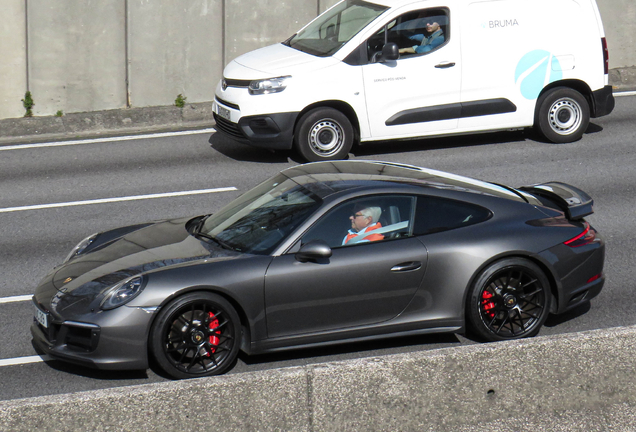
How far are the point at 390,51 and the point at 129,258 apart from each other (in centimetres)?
644

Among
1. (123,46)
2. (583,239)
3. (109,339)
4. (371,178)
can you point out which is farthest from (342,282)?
(123,46)

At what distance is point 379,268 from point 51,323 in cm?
229

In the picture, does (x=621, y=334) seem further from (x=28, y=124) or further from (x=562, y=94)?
(x=28, y=124)

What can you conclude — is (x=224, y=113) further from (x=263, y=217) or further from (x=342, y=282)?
(x=342, y=282)

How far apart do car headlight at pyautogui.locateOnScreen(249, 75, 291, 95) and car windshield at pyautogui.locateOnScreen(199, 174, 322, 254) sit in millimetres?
4839

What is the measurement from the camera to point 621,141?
12672mm

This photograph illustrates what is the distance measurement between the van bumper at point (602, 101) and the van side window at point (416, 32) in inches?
98.4

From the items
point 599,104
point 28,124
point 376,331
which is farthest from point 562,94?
point 28,124

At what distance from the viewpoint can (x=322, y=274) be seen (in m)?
5.91

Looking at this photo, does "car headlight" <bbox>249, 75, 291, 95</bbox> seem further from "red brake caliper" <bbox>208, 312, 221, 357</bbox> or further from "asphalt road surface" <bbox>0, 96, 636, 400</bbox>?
"red brake caliper" <bbox>208, 312, 221, 357</bbox>

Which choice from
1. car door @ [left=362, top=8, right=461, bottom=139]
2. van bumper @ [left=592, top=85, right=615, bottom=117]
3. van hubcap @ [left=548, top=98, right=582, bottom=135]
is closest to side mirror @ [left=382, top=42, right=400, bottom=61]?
car door @ [left=362, top=8, right=461, bottom=139]

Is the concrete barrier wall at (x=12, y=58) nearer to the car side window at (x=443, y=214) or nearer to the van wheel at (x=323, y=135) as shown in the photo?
the van wheel at (x=323, y=135)

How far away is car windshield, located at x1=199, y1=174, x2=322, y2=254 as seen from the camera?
6098 mm

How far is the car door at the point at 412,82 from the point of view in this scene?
1177 centimetres
